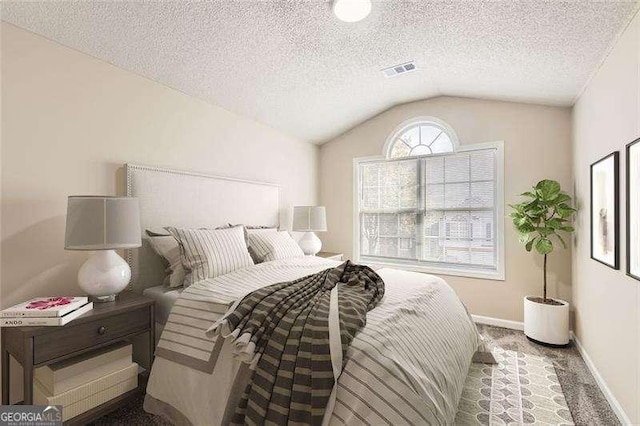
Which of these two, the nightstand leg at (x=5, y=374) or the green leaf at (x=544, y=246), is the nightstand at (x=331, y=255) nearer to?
the green leaf at (x=544, y=246)

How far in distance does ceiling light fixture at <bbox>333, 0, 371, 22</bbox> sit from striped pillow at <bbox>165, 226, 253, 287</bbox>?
1965 millimetres

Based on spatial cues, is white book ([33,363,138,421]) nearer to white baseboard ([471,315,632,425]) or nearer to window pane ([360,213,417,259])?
white baseboard ([471,315,632,425])

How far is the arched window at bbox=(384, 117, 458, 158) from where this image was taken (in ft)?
13.1

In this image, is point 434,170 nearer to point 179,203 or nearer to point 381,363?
point 179,203

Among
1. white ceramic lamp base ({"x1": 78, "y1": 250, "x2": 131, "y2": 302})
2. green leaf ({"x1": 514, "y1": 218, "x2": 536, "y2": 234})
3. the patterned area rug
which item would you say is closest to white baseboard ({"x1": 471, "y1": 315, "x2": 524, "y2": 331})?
the patterned area rug

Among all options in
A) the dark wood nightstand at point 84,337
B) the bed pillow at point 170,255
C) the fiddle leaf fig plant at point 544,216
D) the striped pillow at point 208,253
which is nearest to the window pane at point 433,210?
the fiddle leaf fig plant at point 544,216

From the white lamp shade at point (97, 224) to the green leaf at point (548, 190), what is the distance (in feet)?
11.8

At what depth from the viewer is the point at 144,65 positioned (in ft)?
8.16

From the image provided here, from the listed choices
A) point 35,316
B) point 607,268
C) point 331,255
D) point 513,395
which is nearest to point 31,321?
point 35,316

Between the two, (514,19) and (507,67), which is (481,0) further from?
(507,67)

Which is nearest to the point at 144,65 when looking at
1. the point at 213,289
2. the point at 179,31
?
→ the point at 179,31

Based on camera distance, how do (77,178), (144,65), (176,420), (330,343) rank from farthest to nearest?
(144,65) → (77,178) → (176,420) → (330,343)

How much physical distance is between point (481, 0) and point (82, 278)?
3116 millimetres

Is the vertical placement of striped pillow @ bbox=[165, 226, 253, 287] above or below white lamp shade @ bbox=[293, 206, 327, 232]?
below
